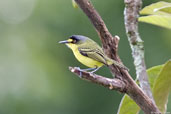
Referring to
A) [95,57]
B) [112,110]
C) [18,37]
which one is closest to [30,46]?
[18,37]

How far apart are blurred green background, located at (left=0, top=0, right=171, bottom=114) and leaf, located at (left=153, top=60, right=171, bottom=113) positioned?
276 inches

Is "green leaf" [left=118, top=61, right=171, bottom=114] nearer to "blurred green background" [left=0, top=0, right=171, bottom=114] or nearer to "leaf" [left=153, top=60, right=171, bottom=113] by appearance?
"leaf" [left=153, top=60, right=171, bottom=113]

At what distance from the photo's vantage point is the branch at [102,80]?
7.03ft

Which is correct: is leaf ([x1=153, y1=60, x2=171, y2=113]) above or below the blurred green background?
above

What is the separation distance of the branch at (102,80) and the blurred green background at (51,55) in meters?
7.32

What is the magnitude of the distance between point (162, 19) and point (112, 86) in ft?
1.49

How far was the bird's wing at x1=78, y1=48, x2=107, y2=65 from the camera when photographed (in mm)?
2763

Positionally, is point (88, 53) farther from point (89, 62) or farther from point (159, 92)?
point (159, 92)

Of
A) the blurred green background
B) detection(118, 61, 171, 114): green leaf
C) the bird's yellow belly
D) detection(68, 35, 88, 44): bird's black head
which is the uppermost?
detection(68, 35, 88, 44): bird's black head

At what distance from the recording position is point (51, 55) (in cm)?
1170

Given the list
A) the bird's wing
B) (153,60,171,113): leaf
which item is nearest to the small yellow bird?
the bird's wing

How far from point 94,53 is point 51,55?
29.1 ft

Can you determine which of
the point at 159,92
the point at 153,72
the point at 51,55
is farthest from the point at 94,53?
the point at 51,55

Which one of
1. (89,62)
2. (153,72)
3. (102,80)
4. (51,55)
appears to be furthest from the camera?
(51,55)
